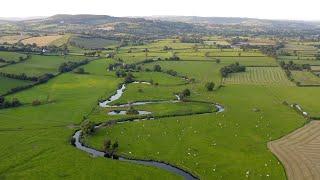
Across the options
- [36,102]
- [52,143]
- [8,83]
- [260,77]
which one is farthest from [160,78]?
[52,143]

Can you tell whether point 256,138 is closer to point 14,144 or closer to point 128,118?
point 128,118

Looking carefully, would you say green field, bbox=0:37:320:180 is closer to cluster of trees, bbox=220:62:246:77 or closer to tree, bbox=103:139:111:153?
tree, bbox=103:139:111:153

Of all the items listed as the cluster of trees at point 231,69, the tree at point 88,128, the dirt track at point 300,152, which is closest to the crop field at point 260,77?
the cluster of trees at point 231,69

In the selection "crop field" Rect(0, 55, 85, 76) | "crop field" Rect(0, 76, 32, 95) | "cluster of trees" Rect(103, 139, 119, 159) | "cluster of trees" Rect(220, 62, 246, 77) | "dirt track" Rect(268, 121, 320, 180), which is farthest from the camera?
"cluster of trees" Rect(220, 62, 246, 77)

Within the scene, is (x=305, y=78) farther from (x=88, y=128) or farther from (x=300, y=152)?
(x=88, y=128)

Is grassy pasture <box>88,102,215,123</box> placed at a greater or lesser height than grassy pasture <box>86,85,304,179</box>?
lesser

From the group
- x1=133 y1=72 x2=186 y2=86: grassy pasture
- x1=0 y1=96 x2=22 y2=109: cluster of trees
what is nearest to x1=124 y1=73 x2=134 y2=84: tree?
x1=133 y1=72 x2=186 y2=86: grassy pasture

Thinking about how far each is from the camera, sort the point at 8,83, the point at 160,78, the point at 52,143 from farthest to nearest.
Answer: the point at 160,78 < the point at 8,83 < the point at 52,143
